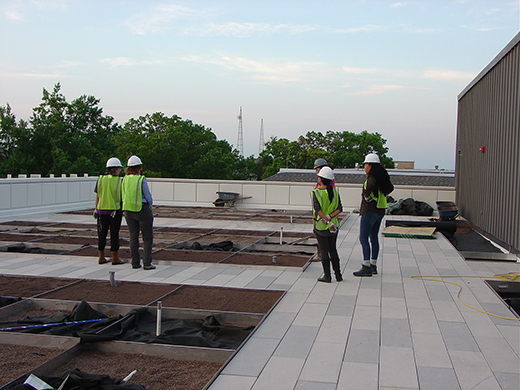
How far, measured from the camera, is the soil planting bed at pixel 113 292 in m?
6.60

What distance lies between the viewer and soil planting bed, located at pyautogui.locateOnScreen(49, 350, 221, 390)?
4.08 metres

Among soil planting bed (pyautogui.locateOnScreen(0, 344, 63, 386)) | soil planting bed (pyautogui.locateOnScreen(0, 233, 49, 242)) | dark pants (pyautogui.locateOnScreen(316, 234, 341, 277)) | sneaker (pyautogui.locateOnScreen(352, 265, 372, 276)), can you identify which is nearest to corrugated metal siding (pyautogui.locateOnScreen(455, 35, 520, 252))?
sneaker (pyautogui.locateOnScreen(352, 265, 372, 276))

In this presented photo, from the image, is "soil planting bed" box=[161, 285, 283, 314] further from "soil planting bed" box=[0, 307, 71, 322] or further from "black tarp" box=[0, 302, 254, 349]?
"soil planting bed" box=[0, 307, 71, 322]

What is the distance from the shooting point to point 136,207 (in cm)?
830

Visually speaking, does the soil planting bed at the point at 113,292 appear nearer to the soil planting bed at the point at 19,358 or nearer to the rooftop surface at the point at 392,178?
the soil planting bed at the point at 19,358

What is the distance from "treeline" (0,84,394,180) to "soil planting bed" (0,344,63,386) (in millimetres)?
42726

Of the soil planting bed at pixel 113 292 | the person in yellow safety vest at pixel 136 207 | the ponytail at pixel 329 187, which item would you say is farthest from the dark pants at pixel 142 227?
the ponytail at pixel 329 187

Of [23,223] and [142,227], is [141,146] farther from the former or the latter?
[142,227]

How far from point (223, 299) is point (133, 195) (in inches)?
107

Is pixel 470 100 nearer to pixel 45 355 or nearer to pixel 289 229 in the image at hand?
pixel 289 229

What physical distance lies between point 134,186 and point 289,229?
6.70 m

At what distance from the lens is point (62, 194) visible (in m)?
18.8

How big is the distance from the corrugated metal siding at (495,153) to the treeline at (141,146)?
37647 millimetres

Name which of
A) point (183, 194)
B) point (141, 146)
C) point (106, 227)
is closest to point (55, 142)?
point (141, 146)
